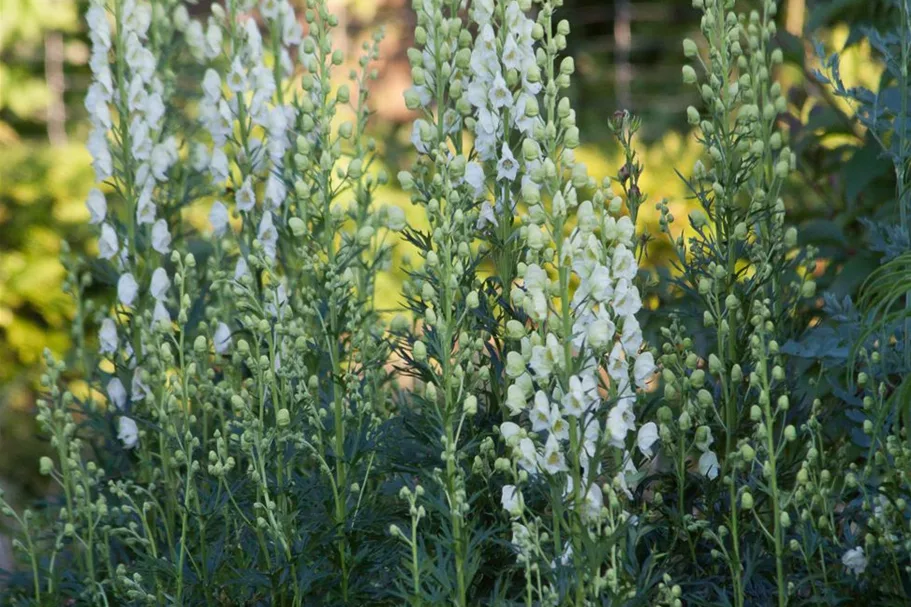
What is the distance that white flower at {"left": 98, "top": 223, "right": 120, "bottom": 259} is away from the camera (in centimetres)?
305

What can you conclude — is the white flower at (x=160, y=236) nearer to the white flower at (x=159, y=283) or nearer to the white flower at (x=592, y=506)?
the white flower at (x=159, y=283)

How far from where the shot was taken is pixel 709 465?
2352mm

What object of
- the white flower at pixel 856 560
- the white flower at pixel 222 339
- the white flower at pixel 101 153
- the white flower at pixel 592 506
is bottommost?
the white flower at pixel 856 560

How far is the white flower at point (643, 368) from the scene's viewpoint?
220 cm

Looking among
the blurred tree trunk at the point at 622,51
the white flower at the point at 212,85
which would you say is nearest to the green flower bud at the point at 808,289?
the white flower at the point at 212,85

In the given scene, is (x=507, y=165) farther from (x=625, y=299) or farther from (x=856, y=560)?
(x=856, y=560)

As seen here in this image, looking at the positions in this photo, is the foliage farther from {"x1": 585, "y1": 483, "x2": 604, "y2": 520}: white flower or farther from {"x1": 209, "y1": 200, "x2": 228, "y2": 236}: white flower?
{"x1": 209, "y1": 200, "x2": 228, "y2": 236}: white flower

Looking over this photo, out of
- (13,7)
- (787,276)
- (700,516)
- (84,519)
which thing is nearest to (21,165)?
(13,7)

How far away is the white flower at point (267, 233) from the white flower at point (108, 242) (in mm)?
478

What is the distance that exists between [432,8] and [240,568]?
1.30 meters

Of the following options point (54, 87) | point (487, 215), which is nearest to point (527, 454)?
point (487, 215)

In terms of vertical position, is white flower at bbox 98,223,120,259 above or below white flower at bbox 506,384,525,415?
above

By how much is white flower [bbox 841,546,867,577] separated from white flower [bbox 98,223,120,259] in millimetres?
2074

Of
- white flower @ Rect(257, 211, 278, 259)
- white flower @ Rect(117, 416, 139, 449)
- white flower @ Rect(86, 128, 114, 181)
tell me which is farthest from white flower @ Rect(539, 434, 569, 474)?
white flower @ Rect(86, 128, 114, 181)
